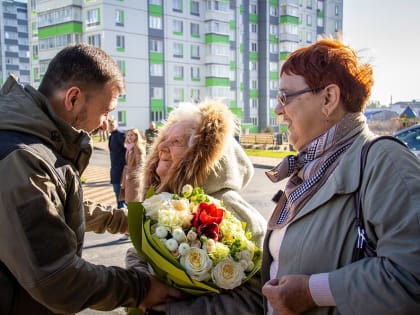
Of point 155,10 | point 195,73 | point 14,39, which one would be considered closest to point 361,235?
point 155,10

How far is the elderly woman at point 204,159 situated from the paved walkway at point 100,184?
6215 millimetres

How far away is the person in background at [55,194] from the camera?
175 centimetres

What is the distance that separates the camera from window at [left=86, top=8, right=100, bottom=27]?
4169 centimetres

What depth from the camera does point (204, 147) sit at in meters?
2.84

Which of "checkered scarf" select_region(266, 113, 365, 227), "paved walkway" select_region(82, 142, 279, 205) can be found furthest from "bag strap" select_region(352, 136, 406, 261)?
"paved walkway" select_region(82, 142, 279, 205)

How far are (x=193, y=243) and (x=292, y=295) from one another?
0.59m

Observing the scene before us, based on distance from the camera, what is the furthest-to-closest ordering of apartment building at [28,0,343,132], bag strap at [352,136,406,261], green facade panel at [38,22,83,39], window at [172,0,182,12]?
window at [172,0,182,12]
green facade panel at [38,22,83,39]
apartment building at [28,0,343,132]
bag strap at [352,136,406,261]

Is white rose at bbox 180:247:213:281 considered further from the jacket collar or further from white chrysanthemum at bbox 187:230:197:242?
the jacket collar

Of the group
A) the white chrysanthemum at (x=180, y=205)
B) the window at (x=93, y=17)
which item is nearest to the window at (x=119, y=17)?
the window at (x=93, y=17)

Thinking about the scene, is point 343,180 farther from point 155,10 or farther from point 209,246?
point 155,10

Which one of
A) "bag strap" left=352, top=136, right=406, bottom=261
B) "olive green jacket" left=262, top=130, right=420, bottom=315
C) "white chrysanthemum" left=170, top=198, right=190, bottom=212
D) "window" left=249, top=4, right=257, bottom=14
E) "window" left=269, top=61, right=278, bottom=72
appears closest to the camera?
"olive green jacket" left=262, top=130, right=420, bottom=315

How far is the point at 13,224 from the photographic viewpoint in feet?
5.65

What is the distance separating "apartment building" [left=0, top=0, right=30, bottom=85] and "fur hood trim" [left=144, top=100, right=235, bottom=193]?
271ft

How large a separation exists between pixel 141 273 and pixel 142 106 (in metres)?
42.8
